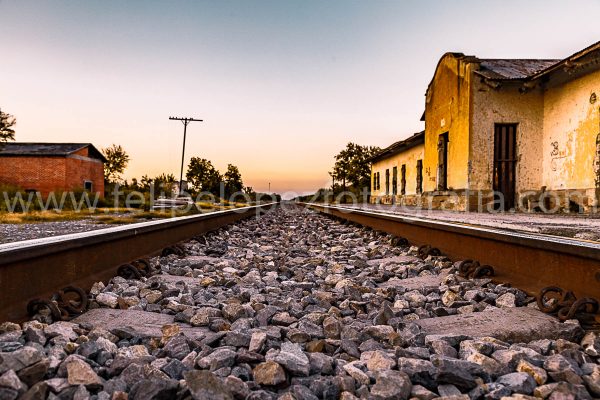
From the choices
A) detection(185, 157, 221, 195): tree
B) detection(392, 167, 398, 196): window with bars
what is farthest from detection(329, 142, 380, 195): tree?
detection(392, 167, 398, 196): window with bars

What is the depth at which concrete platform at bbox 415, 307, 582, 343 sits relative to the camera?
185 cm

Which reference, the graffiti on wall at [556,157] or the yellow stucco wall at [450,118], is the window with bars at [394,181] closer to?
the yellow stucco wall at [450,118]

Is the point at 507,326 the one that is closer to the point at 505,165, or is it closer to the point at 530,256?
the point at 530,256

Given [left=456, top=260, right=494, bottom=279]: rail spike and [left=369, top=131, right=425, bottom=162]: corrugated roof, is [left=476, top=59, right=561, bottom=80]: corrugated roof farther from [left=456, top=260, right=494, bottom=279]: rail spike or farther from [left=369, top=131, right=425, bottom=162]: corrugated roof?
[left=456, top=260, right=494, bottom=279]: rail spike

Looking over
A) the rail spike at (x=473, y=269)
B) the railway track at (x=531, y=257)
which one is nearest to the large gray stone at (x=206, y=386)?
the railway track at (x=531, y=257)

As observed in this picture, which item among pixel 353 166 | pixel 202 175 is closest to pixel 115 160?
pixel 202 175

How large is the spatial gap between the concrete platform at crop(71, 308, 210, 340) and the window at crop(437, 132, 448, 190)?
53.0ft

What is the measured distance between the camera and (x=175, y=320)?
86.1 inches

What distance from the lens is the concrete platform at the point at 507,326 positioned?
1850 millimetres

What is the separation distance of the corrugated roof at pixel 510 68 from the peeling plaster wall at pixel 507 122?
1.43 ft

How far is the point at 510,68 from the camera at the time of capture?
593 inches

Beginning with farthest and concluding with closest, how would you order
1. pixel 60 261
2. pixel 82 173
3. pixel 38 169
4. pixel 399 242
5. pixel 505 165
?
pixel 82 173 < pixel 38 169 < pixel 505 165 < pixel 399 242 < pixel 60 261

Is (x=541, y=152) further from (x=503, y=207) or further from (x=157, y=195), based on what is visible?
(x=157, y=195)

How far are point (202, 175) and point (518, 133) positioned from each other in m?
66.4
